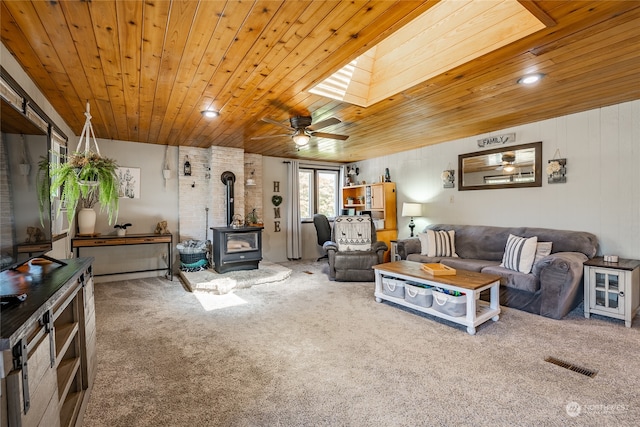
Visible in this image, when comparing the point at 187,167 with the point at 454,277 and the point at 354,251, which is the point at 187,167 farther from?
the point at 454,277

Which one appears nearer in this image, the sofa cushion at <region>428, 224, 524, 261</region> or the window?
the sofa cushion at <region>428, 224, 524, 261</region>

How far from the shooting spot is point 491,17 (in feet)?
7.19

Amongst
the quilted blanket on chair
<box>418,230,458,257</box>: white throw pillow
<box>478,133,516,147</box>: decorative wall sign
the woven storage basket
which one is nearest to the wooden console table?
the woven storage basket

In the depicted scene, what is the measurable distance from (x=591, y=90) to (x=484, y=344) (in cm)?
266

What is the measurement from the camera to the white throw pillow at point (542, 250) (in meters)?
3.57

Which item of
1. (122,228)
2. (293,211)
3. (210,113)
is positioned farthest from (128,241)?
(293,211)

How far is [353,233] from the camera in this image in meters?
5.26

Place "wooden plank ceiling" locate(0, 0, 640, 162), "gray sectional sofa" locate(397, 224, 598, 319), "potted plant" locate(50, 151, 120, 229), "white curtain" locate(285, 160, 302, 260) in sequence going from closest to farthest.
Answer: "wooden plank ceiling" locate(0, 0, 640, 162), "potted plant" locate(50, 151, 120, 229), "gray sectional sofa" locate(397, 224, 598, 319), "white curtain" locate(285, 160, 302, 260)

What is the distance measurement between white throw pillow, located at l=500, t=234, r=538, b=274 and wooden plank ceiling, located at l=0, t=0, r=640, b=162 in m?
1.55

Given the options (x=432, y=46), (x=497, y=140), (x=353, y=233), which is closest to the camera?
(x=432, y=46)

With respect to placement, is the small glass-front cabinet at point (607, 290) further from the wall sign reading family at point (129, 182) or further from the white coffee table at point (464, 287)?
the wall sign reading family at point (129, 182)

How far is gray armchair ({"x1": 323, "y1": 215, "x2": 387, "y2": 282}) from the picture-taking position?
4840mm

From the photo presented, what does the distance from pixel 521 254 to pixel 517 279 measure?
346 millimetres

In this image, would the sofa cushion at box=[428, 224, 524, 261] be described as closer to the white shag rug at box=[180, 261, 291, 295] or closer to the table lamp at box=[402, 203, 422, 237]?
the table lamp at box=[402, 203, 422, 237]
